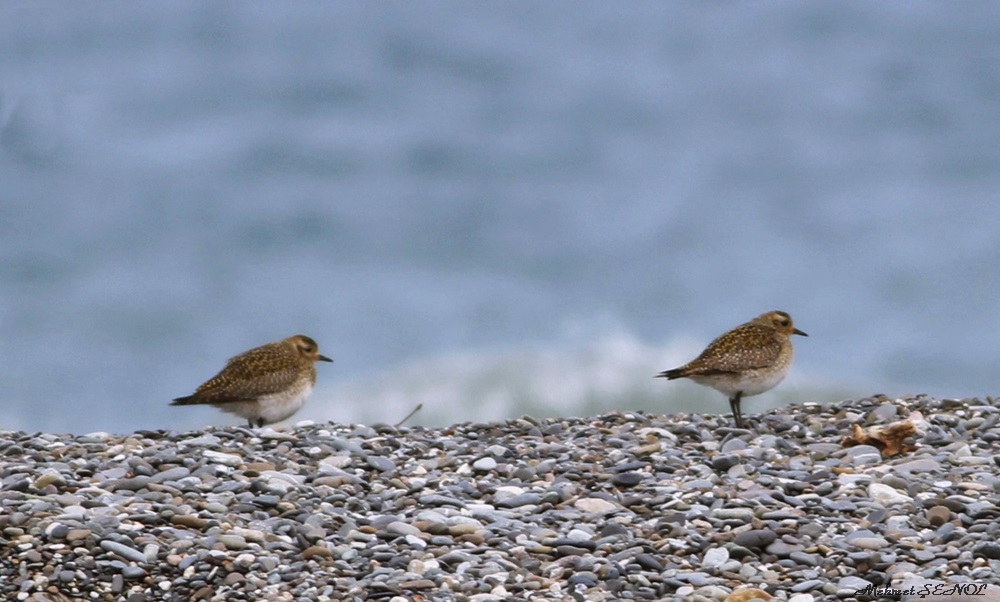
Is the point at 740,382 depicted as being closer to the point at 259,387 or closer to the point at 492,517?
the point at 259,387

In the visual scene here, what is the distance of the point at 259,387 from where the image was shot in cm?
1266

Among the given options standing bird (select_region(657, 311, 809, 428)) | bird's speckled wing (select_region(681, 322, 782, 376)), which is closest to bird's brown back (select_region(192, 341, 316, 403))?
standing bird (select_region(657, 311, 809, 428))

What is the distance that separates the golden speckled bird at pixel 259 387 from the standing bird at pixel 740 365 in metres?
3.35

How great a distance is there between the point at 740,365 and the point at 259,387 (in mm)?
4265

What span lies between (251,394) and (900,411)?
5.73 meters

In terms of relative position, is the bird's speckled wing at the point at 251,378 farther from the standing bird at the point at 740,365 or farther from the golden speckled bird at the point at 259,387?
the standing bird at the point at 740,365

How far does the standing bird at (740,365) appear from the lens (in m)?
12.6

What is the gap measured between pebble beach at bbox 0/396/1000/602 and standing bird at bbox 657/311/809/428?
1179mm

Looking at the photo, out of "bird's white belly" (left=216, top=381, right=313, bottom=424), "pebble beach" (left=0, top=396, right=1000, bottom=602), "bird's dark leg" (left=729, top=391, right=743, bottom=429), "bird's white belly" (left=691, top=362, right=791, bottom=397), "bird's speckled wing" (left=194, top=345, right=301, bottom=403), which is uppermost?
"bird's speckled wing" (left=194, top=345, right=301, bottom=403)

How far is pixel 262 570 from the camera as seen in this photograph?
8.12m

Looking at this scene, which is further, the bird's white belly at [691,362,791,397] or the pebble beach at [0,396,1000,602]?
the bird's white belly at [691,362,791,397]

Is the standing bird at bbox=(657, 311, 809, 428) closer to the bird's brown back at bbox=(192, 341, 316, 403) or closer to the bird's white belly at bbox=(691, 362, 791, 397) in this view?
the bird's white belly at bbox=(691, 362, 791, 397)

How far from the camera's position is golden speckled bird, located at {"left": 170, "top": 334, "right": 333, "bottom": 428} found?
1257 centimetres

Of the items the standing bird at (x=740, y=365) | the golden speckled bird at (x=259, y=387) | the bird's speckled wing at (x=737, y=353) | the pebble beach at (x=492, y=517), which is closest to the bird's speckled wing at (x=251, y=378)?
the golden speckled bird at (x=259, y=387)
